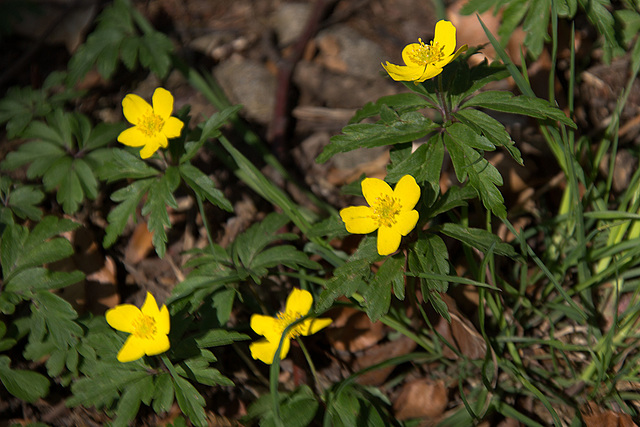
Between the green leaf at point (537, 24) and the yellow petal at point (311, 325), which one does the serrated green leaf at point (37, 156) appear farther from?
the green leaf at point (537, 24)

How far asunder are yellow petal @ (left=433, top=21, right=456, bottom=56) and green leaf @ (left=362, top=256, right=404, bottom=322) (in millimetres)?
787

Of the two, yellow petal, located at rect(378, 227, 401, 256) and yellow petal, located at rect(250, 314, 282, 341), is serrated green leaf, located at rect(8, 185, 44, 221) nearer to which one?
yellow petal, located at rect(250, 314, 282, 341)

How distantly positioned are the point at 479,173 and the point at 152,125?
4.51ft

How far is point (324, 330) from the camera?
8.20 ft

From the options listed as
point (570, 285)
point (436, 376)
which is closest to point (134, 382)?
point (436, 376)

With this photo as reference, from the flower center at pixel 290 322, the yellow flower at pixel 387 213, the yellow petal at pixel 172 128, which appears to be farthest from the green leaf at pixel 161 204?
the yellow flower at pixel 387 213

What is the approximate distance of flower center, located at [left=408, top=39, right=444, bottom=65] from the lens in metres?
1.85

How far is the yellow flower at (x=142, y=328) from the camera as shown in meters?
1.88

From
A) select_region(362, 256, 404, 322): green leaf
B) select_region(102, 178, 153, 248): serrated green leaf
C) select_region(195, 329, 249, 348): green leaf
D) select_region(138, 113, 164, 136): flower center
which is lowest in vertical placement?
select_region(195, 329, 249, 348): green leaf

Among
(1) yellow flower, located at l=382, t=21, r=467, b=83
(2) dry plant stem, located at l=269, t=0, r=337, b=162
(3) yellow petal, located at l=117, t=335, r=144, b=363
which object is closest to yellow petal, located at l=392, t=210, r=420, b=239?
(1) yellow flower, located at l=382, t=21, r=467, b=83

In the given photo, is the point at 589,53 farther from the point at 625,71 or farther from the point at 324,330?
the point at 324,330

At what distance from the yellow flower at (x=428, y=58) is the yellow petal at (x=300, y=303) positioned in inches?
34.9

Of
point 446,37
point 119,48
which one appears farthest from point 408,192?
point 119,48

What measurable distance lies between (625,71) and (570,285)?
1.39 m
